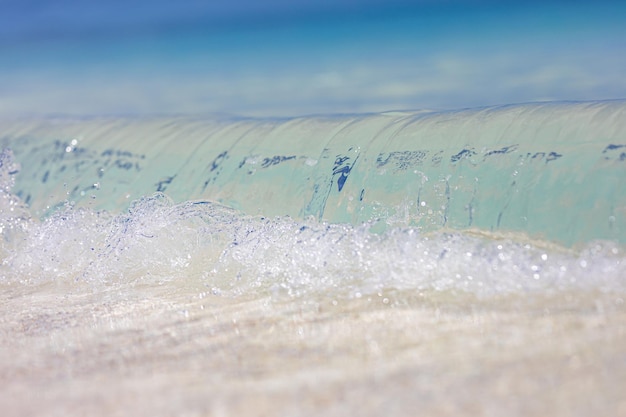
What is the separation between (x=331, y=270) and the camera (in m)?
2.83

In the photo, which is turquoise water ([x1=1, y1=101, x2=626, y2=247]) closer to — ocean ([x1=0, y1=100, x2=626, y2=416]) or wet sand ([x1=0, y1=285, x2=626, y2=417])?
ocean ([x1=0, y1=100, x2=626, y2=416])

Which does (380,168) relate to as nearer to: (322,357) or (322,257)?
(322,257)

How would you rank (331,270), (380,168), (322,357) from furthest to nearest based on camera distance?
(380,168), (331,270), (322,357)

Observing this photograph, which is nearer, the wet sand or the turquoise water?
the wet sand

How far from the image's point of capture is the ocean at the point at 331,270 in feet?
6.19

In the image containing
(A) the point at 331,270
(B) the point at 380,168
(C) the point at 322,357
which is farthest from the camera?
(B) the point at 380,168

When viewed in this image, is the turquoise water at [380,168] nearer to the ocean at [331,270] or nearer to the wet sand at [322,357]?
the ocean at [331,270]

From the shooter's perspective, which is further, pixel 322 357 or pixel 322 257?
pixel 322 257

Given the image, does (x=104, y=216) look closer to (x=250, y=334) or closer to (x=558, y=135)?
(x=250, y=334)

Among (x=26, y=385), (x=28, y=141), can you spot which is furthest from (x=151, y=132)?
(x=26, y=385)

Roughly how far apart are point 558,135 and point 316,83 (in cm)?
363

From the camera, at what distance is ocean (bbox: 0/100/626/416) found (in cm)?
189

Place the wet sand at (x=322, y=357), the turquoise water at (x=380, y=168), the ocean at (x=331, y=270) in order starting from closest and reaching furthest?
the wet sand at (x=322, y=357) < the ocean at (x=331, y=270) < the turquoise water at (x=380, y=168)

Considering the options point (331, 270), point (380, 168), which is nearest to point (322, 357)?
point (331, 270)
